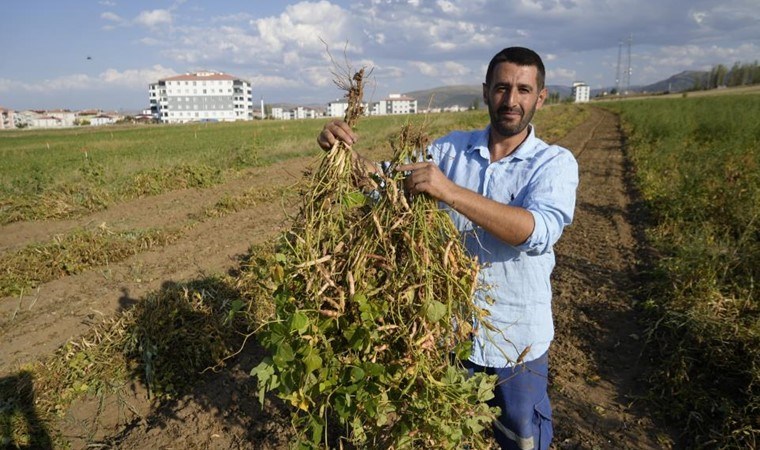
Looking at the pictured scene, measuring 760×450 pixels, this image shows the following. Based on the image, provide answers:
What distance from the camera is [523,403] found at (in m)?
2.34

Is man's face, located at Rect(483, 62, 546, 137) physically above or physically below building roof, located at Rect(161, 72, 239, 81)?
below

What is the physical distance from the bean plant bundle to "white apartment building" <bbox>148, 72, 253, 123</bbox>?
A: 11678 centimetres

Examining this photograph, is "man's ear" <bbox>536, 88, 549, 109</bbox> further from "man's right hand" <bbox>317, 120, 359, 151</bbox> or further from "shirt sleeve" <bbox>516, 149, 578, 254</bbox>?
"man's right hand" <bbox>317, 120, 359, 151</bbox>

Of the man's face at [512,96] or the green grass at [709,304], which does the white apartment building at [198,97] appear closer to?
A: the green grass at [709,304]

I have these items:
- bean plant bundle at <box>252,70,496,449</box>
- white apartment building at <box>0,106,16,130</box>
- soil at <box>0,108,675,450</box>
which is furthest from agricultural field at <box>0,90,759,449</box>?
white apartment building at <box>0,106,16,130</box>

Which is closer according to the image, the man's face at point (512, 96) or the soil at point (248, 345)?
the man's face at point (512, 96)

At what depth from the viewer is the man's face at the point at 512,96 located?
226 centimetres

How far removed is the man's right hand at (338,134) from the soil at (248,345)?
20cm

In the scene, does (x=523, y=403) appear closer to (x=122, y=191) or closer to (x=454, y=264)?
(x=454, y=264)

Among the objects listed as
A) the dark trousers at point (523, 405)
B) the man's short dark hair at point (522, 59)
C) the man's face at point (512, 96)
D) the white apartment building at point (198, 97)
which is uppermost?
the white apartment building at point (198, 97)

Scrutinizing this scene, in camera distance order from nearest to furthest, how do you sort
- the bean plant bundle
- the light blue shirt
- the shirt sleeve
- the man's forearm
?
the bean plant bundle → the man's forearm → the shirt sleeve → the light blue shirt

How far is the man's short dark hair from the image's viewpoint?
2.26 metres

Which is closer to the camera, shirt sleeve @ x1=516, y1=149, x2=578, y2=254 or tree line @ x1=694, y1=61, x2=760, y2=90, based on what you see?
shirt sleeve @ x1=516, y1=149, x2=578, y2=254

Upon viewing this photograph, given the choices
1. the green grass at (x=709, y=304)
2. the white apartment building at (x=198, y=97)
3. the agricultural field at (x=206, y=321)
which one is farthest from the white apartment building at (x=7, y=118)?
the green grass at (x=709, y=304)
